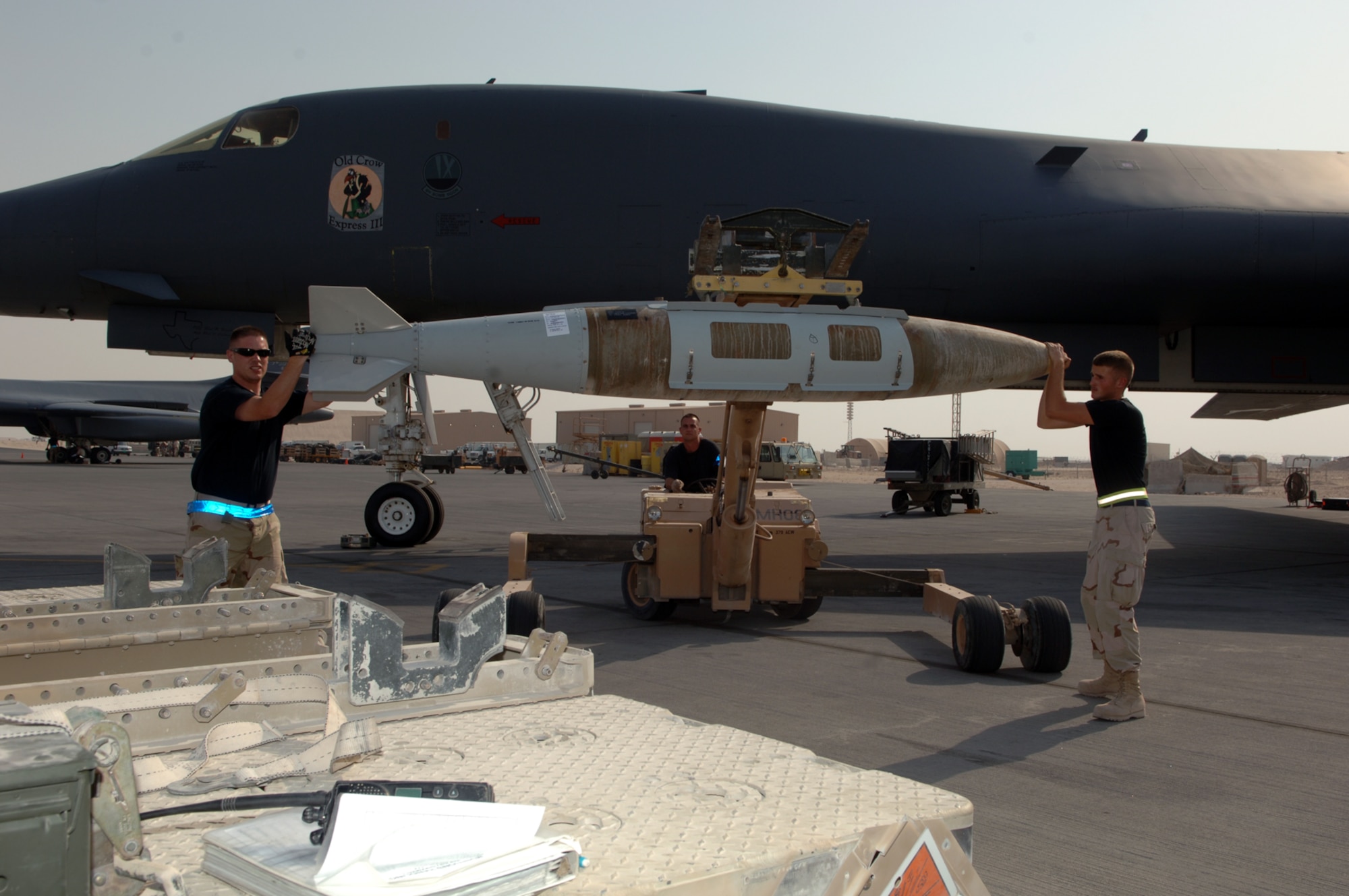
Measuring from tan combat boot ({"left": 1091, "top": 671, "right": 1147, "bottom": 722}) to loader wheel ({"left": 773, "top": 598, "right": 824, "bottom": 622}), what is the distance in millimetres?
2816

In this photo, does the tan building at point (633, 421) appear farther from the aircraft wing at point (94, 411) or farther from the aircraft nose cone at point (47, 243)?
the aircraft nose cone at point (47, 243)

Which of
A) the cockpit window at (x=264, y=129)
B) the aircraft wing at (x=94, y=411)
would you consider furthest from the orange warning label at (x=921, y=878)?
the aircraft wing at (x=94, y=411)

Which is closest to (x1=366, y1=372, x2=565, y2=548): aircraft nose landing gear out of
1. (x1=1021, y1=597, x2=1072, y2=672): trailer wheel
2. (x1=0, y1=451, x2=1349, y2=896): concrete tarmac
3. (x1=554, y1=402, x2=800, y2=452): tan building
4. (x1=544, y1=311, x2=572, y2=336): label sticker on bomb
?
(x1=0, y1=451, x2=1349, y2=896): concrete tarmac

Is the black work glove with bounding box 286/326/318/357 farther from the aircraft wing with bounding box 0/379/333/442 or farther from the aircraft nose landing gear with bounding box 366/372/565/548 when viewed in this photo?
the aircraft wing with bounding box 0/379/333/442

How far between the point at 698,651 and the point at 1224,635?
12.6ft

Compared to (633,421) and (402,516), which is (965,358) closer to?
(402,516)

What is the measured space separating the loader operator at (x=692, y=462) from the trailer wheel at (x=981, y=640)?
3291mm

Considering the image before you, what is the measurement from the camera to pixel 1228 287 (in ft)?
32.7

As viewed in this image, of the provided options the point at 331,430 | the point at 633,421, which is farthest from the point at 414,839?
the point at 331,430

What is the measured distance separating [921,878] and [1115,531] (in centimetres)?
374

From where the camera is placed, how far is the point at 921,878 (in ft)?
5.48

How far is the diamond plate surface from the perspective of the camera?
1.54 m

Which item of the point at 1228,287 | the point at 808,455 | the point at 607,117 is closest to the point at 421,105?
the point at 607,117

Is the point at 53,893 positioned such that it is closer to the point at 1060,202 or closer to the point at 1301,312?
the point at 1060,202
